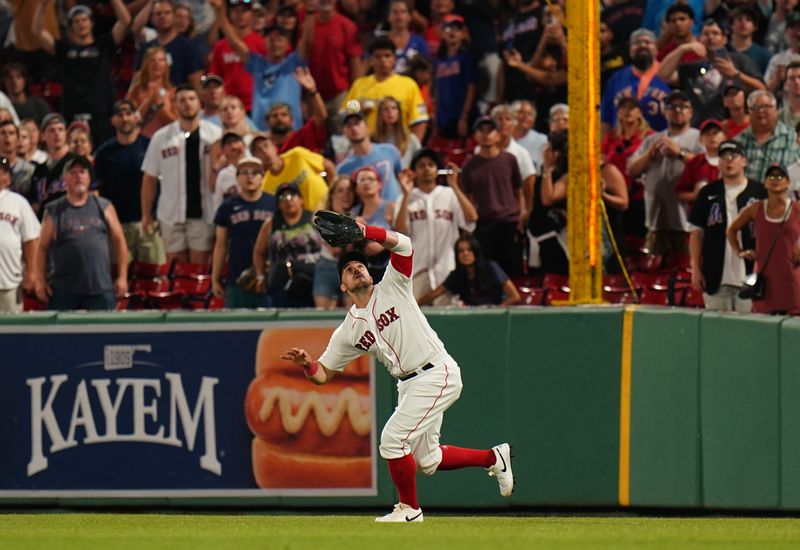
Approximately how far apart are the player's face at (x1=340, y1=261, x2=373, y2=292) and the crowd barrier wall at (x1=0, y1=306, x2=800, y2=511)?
189 cm

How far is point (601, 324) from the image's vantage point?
11617 mm

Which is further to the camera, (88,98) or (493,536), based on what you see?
(88,98)

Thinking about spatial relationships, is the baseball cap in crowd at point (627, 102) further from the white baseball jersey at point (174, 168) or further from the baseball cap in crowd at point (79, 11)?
the baseball cap in crowd at point (79, 11)

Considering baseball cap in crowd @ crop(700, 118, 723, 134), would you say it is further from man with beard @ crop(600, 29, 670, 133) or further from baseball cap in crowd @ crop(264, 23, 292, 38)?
baseball cap in crowd @ crop(264, 23, 292, 38)

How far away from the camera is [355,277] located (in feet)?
33.5

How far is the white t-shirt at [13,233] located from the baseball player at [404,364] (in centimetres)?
494

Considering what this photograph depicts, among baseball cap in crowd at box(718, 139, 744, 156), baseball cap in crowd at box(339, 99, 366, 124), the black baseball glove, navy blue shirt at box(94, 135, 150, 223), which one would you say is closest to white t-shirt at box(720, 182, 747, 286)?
baseball cap in crowd at box(718, 139, 744, 156)

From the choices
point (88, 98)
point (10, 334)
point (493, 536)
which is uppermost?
point (88, 98)

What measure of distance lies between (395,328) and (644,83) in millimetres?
6548

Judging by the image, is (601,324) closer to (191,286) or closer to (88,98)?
(191,286)

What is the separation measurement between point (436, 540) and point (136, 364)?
482 cm

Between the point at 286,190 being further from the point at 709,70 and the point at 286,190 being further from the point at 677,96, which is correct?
A: the point at 709,70

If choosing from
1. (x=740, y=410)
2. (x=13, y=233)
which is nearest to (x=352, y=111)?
(x=13, y=233)

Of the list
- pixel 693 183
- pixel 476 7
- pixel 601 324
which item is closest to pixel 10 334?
pixel 601 324
